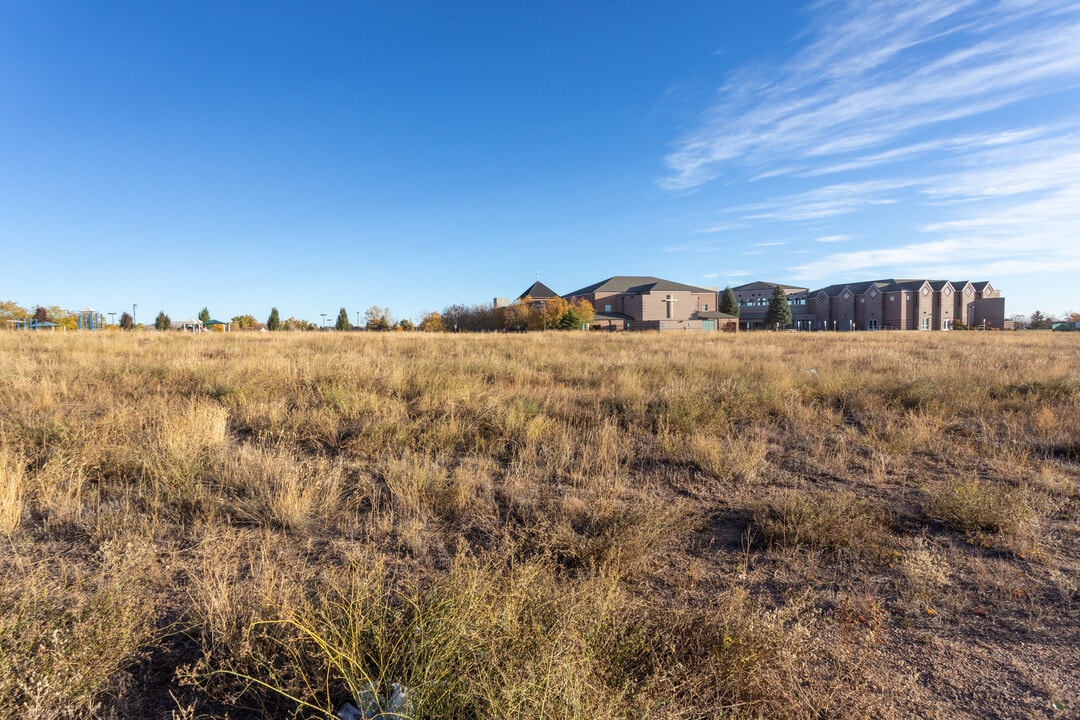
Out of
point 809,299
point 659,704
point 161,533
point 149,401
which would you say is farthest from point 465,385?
point 809,299

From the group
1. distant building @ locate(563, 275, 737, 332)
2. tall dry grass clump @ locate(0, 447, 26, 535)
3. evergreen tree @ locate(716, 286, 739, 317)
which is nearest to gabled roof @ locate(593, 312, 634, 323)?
distant building @ locate(563, 275, 737, 332)

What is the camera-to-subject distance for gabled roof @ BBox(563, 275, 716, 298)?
257 ft

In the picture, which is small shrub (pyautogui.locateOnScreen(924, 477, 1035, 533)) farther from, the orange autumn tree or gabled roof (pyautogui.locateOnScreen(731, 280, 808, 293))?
gabled roof (pyautogui.locateOnScreen(731, 280, 808, 293))

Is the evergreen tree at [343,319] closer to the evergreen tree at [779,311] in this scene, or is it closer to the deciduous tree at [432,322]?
the deciduous tree at [432,322]

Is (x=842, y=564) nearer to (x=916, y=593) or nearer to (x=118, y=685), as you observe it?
(x=916, y=593)

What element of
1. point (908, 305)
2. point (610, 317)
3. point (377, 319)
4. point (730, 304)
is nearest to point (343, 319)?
point (377, 319)

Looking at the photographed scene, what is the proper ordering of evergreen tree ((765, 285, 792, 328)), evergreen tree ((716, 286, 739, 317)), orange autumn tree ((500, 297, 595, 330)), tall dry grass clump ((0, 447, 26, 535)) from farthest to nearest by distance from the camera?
evergreen tree ((716, 286, 739, 317))
evergreen tree ((765, 285, 792, 328))
orange autumn tree ((500, 297, 595, 330))
tall dry grass clump ((0, 447, 26, 535))

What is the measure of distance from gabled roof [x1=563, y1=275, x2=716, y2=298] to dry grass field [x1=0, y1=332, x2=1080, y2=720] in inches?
2833

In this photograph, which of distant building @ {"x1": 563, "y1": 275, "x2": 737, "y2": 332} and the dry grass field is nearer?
the dry grass field

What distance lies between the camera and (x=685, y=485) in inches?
197

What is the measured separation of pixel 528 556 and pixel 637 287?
8340cm

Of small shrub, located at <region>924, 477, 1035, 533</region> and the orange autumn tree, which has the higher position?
the orange autumn tree

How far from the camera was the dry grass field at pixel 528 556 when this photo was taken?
2088 mm

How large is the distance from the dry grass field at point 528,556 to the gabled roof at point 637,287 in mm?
71960
